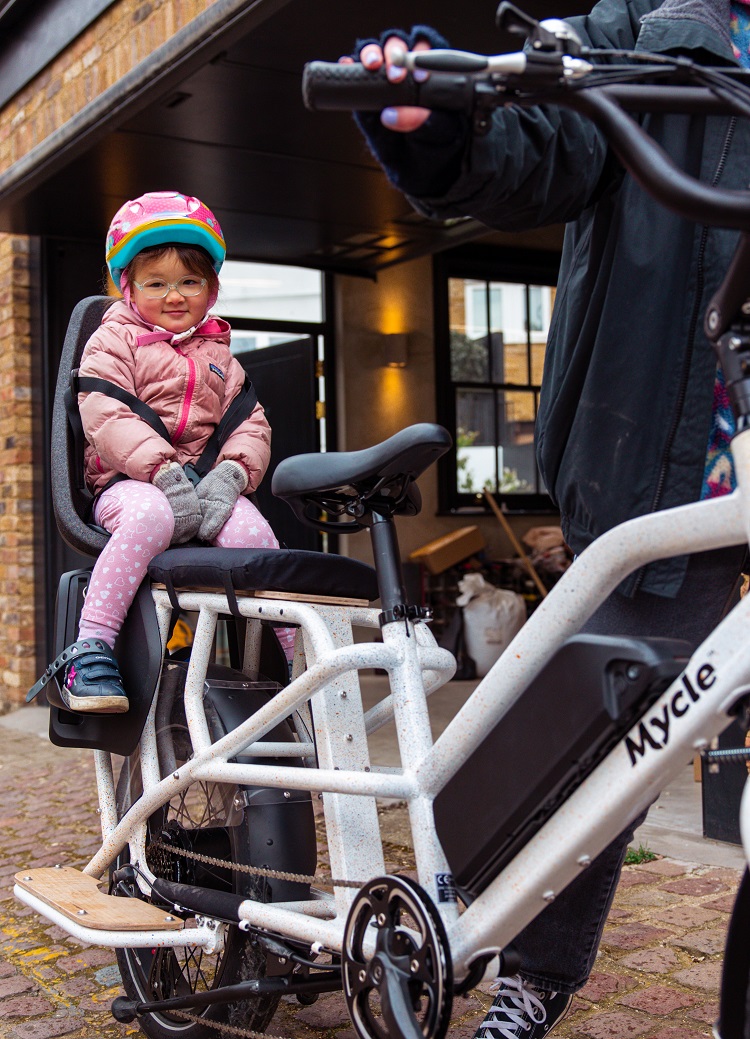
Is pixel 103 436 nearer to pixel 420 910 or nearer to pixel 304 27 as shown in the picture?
pixel 420 910

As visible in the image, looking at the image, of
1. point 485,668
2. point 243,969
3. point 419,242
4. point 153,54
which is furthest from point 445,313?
point 243,969

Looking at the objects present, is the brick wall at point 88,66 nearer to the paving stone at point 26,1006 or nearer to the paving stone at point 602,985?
the paving stone at point 26,1006

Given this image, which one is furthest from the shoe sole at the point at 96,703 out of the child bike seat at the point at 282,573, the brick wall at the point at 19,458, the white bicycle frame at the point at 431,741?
the brick wall at the point at 19,458

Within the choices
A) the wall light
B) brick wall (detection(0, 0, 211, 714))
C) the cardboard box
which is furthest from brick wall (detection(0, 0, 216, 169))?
the cardboard box

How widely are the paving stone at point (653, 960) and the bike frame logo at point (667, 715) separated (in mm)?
1504

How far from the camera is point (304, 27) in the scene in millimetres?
4559

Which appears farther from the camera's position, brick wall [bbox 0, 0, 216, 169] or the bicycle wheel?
brick wall [bbox 0, 0, 216, 169]

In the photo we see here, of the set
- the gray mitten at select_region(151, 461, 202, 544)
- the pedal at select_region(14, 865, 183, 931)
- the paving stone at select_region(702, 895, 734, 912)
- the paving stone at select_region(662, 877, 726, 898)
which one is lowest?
the paving stone at select_region(662, 877, 726, 898)

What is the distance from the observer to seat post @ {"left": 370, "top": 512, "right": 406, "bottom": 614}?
1899 millimetres

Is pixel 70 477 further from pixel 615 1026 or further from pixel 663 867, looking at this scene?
pixel 663 867

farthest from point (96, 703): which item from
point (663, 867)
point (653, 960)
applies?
point (663, 867)

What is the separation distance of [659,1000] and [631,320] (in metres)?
1.60

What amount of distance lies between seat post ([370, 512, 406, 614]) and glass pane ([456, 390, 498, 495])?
741 centimetres

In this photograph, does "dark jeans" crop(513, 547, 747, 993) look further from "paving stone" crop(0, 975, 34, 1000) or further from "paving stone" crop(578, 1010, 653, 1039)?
"paving stone" crop(0, 975, 34, 1000)
